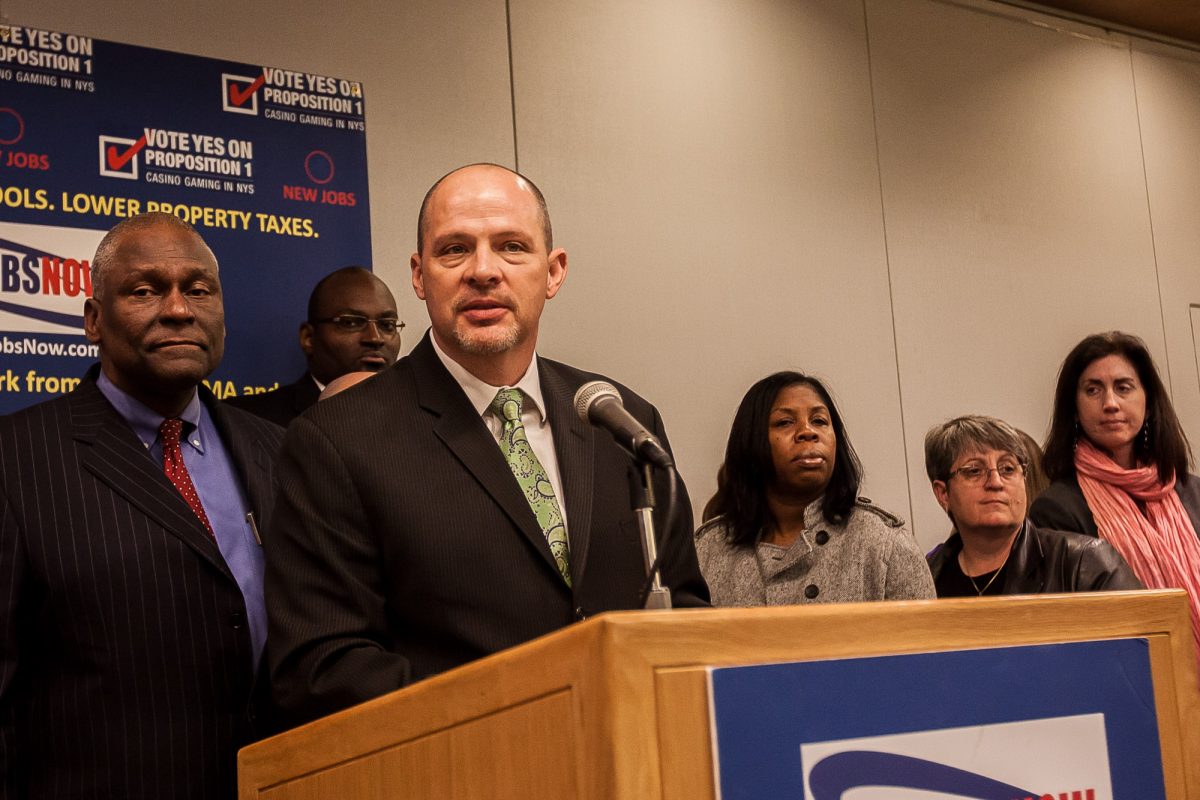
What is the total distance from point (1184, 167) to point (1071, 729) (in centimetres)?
628

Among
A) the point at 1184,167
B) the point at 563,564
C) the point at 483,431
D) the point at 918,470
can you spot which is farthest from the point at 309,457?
the point at 1184,167

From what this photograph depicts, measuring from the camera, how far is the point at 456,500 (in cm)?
204

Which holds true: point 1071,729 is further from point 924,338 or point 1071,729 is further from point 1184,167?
point 1184,167

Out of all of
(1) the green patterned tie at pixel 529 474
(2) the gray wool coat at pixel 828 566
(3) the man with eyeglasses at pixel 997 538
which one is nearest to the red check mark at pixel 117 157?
(2) the gray wool coat at pixel 828 566

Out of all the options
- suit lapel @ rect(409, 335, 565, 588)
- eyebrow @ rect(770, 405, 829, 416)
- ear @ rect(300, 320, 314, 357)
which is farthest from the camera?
ear @ rect(300, 320, 314, 357)

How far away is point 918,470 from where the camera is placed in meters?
5.78

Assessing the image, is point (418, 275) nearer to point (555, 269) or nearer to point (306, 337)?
point (555, 269)

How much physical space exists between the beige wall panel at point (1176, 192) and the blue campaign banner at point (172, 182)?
418cm

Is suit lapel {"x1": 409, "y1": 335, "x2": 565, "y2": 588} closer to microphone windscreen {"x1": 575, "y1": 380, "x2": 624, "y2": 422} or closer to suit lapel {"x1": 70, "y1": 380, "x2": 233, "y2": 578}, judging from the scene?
microphone windscreen {"x1": 575, "y1": 380, "x2": 624, "y2": 422}

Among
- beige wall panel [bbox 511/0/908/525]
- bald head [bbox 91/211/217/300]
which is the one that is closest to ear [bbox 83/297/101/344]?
bald head [bbox 91/211/217/300]

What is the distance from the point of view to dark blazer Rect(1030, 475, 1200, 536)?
13.4 feet

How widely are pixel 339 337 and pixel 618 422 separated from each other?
98.4 inches

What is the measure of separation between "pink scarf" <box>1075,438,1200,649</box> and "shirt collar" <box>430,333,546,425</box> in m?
2.45

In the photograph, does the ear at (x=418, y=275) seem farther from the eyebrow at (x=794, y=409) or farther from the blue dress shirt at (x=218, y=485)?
the eyebrow at (x=794, y=409)
